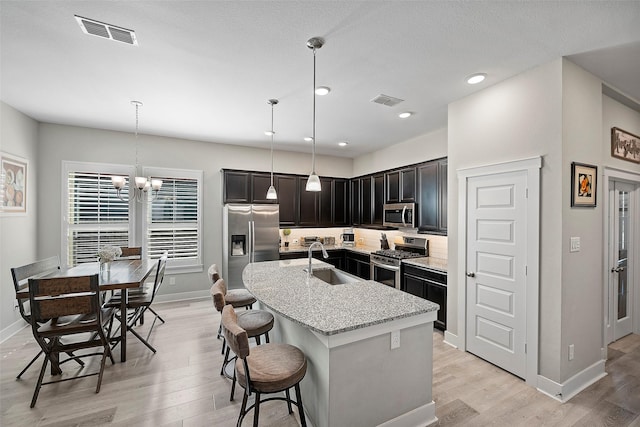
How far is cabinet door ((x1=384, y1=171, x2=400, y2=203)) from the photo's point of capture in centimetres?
498

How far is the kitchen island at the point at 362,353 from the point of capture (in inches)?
68.5

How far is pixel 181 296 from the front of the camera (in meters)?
5.04

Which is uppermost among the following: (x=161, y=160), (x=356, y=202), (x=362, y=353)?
(x=161, y=160)

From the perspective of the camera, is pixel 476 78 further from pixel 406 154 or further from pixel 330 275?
pixel 330 275

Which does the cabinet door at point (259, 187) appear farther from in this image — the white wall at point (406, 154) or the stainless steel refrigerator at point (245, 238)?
the white wall at point (406, 154)

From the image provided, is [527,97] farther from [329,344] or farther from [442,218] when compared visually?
[329,344]

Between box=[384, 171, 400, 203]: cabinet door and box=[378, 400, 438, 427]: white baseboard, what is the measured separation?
11.1 feet

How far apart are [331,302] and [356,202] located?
14.1 feet

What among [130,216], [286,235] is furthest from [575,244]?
[130,216]

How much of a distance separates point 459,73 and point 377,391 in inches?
113

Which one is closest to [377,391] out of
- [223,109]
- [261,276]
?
[261,276]

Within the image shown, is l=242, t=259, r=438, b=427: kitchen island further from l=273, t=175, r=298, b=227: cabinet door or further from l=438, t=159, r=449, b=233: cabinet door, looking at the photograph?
l=273, t=175, r=298, b=227: cabinet door

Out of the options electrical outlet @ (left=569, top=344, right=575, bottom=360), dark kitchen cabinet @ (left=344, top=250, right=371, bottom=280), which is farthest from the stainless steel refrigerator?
electrical outlet @ (left=569, top=344, right=575, bottom=360)

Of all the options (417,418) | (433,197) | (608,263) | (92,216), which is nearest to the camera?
(417,418)
